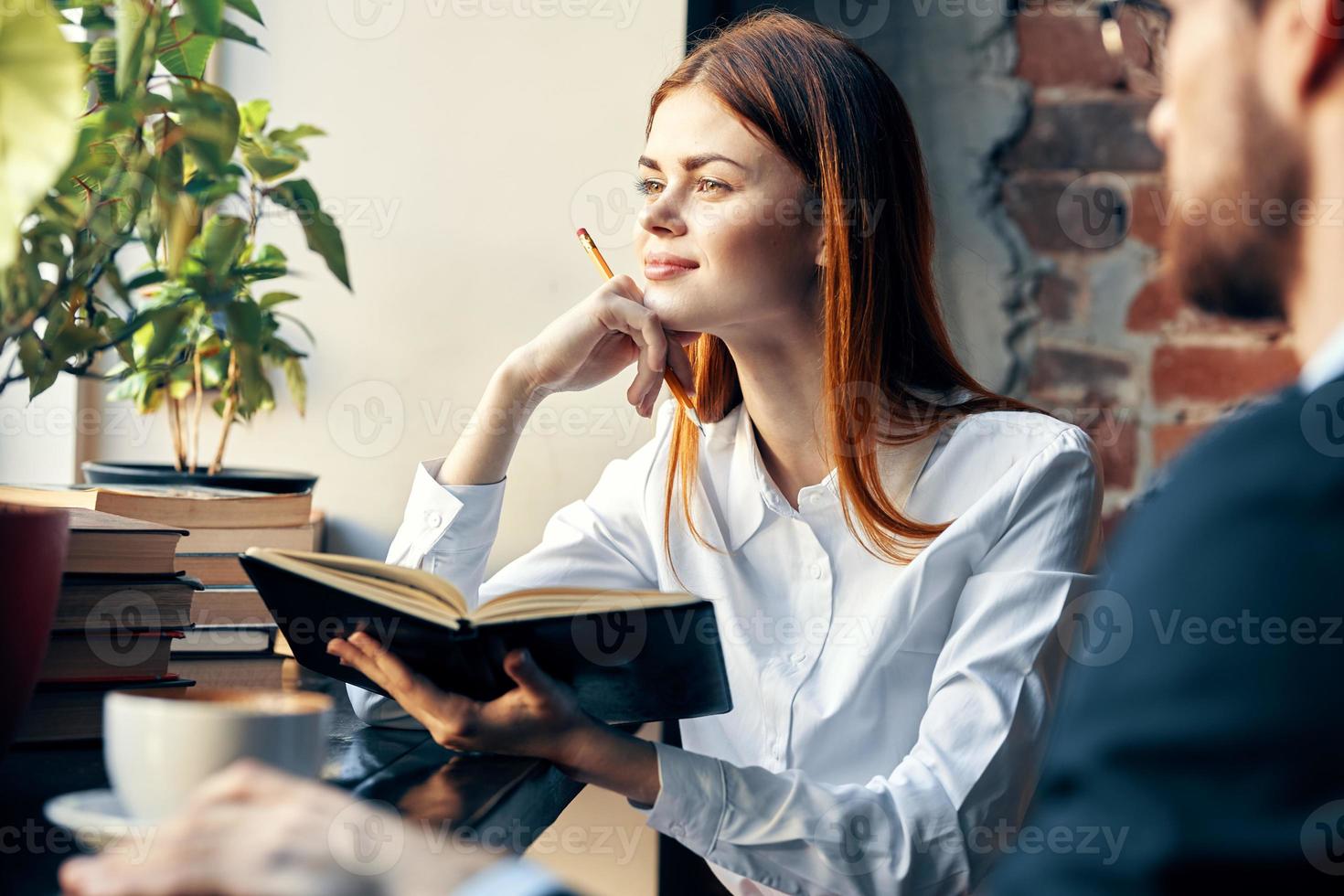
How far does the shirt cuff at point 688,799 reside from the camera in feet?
2.77

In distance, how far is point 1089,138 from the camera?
1.59m

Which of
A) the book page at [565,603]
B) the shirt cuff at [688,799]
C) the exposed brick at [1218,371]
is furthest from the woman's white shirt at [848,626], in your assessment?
the exposed brick at [1218,371]

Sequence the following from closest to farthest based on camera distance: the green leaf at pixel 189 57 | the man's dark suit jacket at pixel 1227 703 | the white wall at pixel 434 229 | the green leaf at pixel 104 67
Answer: the man's dark suit jacket at pixel 1227 703 → the green leaf at pixel 104 67 → the green leaf at pixel 189 57 → the white wall at pixel 434 229

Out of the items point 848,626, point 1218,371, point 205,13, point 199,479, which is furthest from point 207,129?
point 1218,371

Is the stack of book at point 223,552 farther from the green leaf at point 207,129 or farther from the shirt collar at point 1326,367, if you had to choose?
the shirt collar at point 1326,367

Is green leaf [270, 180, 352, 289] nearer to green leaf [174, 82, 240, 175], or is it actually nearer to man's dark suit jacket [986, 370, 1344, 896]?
green leaf [174, 82, 240, 175]

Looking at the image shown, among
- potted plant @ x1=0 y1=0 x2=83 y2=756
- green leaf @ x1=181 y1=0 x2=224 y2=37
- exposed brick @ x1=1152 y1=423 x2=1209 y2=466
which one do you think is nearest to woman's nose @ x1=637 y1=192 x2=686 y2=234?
green leaf @ x1=181 y1=0 x2=224 y2=37

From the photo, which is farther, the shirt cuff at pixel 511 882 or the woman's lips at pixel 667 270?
the woman's lips at pixel 667 270

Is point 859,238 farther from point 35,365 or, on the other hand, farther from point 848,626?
point 35,365

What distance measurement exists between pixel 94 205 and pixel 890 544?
0.69 meters

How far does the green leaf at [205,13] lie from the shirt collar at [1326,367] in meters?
0.65

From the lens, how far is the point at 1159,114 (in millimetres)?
587

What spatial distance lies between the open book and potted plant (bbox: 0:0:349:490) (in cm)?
20

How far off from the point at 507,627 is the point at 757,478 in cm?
49
